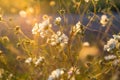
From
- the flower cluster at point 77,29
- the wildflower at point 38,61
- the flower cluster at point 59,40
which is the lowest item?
the wildflower at point 38,61

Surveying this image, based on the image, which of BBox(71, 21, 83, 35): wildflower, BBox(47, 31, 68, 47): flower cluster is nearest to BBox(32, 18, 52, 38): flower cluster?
BBox(47, 31, 68, 47): flower cluster

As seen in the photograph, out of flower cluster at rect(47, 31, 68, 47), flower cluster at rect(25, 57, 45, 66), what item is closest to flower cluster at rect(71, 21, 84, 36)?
flower cluster at rect(47, 31, 68, 47)

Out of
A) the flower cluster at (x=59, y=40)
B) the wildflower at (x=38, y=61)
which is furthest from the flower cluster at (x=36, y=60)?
the flower cluster at (x=59, y=40)

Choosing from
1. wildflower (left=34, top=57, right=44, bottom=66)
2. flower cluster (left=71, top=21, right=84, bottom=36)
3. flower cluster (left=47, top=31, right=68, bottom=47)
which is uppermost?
flower cluster (left=71, top=21, right=84, bottom=36)

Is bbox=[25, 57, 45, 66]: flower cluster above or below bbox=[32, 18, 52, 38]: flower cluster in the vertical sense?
below

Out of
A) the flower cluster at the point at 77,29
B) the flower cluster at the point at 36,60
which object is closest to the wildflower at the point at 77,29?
the flower cluster at the point at 77,29

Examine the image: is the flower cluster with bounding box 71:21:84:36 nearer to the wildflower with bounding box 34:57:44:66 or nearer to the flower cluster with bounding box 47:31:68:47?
the flower cluster with bounding box 47:31:68:47

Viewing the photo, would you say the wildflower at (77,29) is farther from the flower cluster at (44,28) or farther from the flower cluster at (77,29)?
the flower cluster at (44,28)

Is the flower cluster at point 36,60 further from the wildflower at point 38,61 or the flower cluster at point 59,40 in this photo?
the flower cluster at point 59,40

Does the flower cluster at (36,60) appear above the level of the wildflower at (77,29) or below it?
below

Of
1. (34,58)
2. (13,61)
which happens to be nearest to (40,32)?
(34,58)

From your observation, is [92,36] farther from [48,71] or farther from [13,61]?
[48,71]
